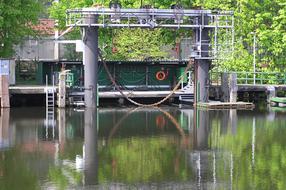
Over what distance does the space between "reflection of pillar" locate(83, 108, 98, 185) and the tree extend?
43.1 feet

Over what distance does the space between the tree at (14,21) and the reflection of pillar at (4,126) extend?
920 cm

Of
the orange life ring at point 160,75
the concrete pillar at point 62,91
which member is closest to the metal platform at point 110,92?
the concrete pillar at point 62,91

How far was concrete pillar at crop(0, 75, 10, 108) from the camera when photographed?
136ft

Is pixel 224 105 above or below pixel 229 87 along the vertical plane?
below

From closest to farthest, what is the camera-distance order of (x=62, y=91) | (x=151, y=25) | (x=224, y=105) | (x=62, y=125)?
(x=62, y=125), (x=151, y=25), (x=62, y=91), (x=224, y=105)

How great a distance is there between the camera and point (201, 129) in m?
30.9

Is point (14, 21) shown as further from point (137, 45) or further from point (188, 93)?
point (188, 93)

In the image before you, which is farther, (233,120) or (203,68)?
(203,68)

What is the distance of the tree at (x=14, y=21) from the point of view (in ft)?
156

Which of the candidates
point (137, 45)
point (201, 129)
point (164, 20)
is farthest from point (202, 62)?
point (201, 129)

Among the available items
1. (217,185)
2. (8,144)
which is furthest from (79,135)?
(217,185)

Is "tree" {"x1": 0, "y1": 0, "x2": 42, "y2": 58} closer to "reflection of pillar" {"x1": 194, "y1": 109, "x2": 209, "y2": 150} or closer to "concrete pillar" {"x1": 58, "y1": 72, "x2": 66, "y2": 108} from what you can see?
"concrete pillar" {"x1": 58, "y1": 72, "x2": 66, "y2": 108}

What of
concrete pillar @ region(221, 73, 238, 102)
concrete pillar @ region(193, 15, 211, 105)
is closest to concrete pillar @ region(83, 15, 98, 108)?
concrete pillar @ region(193, 15, 211, 105)

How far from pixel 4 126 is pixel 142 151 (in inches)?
409
